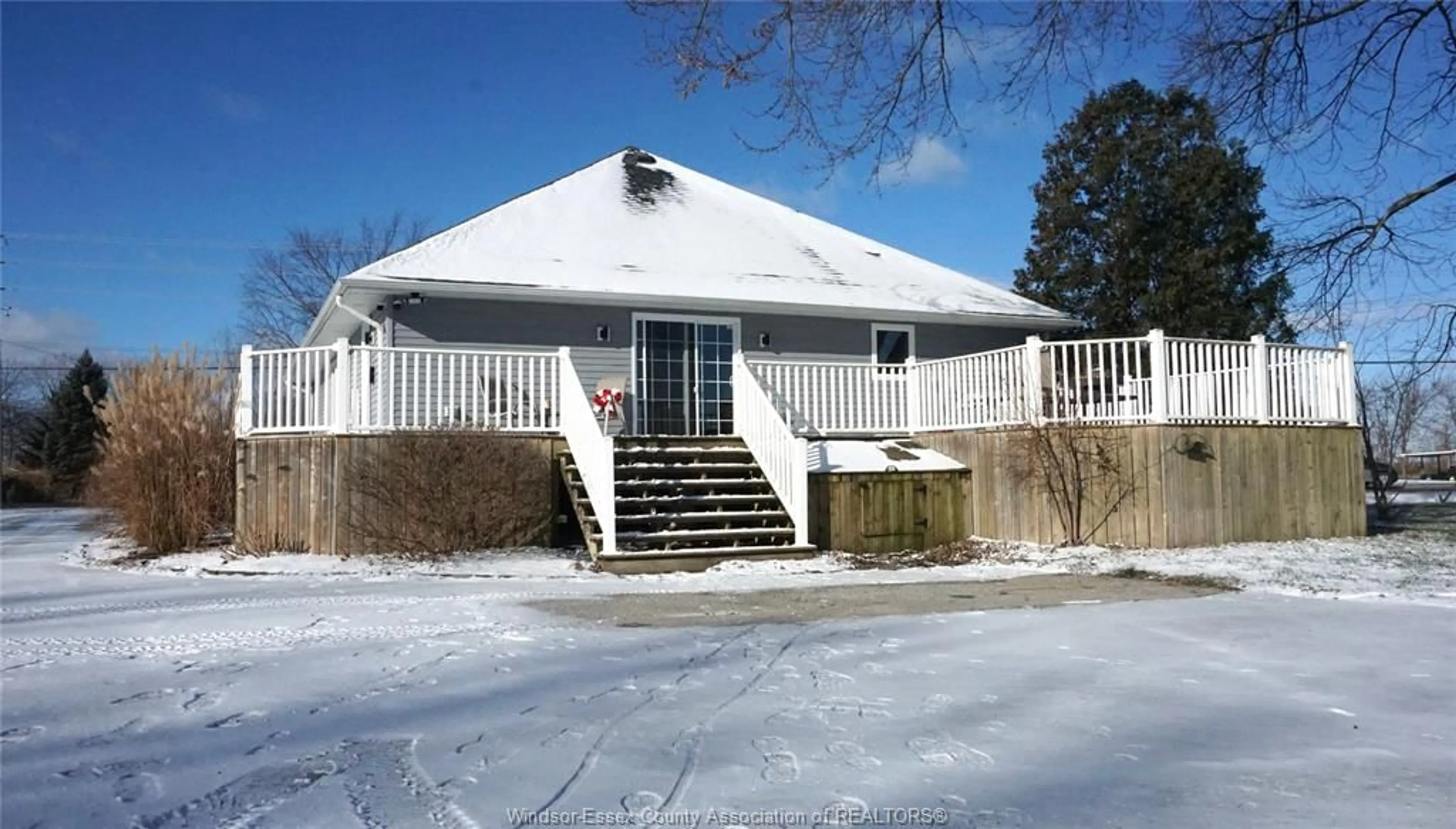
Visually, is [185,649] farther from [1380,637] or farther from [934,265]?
[934,265]

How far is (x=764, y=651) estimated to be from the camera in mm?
5590

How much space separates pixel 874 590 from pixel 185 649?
5130mm

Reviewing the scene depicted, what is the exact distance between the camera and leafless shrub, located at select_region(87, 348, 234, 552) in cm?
1140

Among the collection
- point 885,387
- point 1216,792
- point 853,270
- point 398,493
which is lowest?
point 1216,792

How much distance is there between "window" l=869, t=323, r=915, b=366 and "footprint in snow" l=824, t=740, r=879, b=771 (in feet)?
41.3

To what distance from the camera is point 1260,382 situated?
1161 centimetres

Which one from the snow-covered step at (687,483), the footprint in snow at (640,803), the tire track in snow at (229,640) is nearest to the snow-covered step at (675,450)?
the snow-covered step at (687,483)

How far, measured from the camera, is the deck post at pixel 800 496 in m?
10.8

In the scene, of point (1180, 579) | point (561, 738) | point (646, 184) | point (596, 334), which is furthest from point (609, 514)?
point (646, 184)

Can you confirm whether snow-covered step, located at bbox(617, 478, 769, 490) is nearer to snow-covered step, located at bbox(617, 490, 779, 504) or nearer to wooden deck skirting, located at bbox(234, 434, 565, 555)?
snow-covered step, located at bbox(617, 490, 779, 504)

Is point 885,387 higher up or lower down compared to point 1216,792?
higher up

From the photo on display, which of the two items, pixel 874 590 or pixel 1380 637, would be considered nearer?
pixel 1380 637

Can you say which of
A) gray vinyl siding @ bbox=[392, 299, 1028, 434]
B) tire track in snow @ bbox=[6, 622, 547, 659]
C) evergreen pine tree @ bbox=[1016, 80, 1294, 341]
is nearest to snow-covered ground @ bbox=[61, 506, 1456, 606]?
tire track in snow @ bbox=[6, 622, 547, 659]

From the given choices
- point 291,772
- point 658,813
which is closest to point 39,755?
point 291,772
